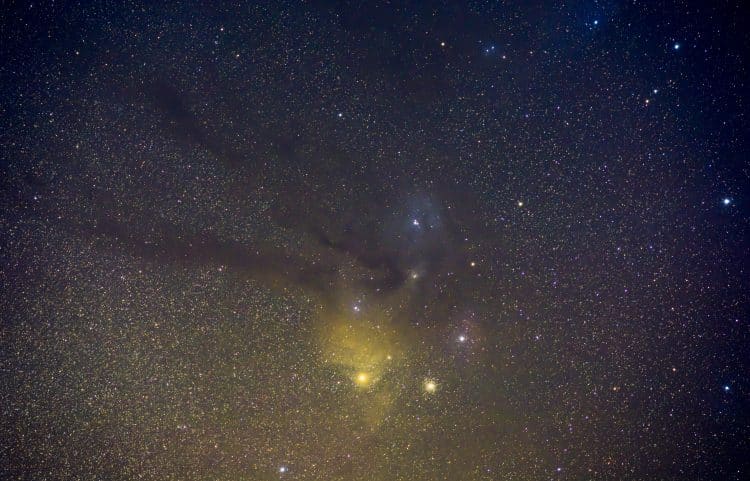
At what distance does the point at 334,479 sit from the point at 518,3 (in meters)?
4.53

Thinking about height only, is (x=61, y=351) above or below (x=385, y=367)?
below

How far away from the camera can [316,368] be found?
126 inches

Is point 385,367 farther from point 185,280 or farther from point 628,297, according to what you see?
point 628,297

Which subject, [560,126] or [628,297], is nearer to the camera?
[560,126]

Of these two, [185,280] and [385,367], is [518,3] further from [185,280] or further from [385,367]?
[185,280]

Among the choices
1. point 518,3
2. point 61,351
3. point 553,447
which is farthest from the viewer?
point 553,447

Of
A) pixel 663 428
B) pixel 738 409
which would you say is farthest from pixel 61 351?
pixel 738 409

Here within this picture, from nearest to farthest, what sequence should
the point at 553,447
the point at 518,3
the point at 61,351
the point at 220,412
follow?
the point at 518,3
the point at 61,351
the point at 220,412
the point at 553,447

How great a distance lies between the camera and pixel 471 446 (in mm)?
3316

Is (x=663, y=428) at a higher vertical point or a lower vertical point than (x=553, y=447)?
higher

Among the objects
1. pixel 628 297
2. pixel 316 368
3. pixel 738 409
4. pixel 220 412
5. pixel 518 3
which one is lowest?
pixel 220 412

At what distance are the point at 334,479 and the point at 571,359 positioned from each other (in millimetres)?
2582

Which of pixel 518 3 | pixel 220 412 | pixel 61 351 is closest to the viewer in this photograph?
pixel 518 3

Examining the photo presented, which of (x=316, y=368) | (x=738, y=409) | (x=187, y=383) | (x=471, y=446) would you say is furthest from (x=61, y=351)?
(x=738, y=409)
